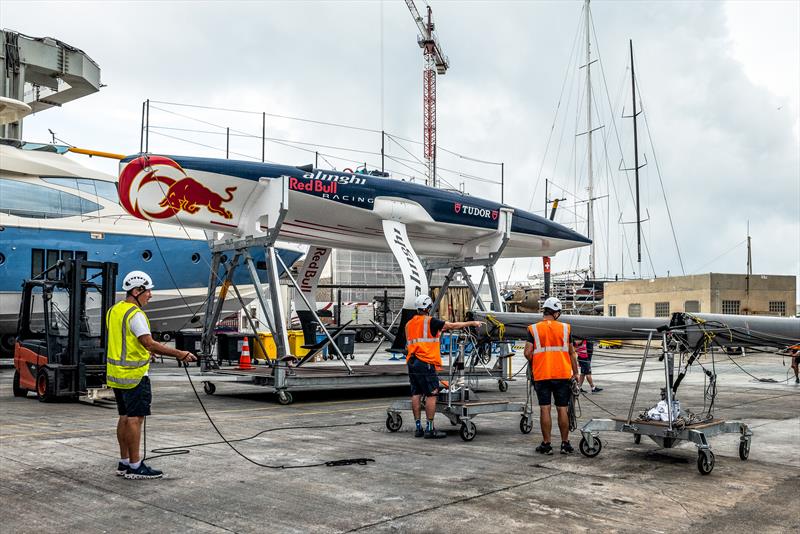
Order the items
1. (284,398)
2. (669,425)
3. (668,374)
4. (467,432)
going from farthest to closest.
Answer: (284,398) → (467,432) → (668,374) → (669,425)

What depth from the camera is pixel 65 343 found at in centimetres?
1336

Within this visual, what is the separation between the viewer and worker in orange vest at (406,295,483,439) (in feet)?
29.3

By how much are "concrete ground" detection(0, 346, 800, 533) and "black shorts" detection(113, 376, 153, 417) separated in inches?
22.9

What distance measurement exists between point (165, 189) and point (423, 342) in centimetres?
660

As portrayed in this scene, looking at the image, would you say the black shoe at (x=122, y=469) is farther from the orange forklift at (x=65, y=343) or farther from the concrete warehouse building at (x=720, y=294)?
the concrete warehouse building at (x=720, y=294)

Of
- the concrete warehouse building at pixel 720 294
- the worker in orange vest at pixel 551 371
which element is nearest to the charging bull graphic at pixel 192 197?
the worker in orange vest at pixel 551 371

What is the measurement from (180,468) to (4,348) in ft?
53.9

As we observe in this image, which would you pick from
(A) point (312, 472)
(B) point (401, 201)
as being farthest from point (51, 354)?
(A) point (312, 472)

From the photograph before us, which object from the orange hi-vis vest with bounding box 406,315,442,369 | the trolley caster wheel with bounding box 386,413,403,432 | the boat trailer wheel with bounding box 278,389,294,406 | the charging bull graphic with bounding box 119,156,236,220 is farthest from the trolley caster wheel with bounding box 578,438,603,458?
the charging bull graphic with bounding box 119,156,236,220

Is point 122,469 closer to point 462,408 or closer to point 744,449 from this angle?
point 462,408

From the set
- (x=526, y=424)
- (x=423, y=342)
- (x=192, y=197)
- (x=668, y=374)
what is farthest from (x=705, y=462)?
(x=192, y=197)

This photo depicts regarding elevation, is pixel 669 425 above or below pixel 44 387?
above

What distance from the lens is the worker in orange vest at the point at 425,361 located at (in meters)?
8.92

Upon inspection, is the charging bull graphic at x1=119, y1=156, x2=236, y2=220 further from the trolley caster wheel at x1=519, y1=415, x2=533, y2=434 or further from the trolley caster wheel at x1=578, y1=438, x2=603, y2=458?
the trolley caster wheel at x1=578, y1=438, x2=603, y2=458
